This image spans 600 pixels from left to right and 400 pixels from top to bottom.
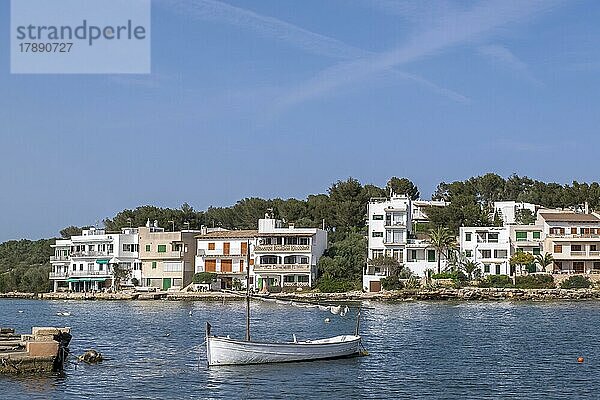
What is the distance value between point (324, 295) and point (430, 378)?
4920cm

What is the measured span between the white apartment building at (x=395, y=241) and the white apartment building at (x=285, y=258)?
5482mm

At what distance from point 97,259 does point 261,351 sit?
2603 inches

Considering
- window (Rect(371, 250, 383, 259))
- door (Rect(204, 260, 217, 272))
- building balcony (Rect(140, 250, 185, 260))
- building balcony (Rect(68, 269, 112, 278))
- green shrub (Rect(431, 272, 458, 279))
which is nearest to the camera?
green shrub (Rect(431, 272, 458, 279))

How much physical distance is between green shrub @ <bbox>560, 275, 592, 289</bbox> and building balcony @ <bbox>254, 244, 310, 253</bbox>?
24276mm

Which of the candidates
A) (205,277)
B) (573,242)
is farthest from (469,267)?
(205,277)

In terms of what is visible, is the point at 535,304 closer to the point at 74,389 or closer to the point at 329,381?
the point at 329,381

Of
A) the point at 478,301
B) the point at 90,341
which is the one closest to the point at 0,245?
the point at 478,301

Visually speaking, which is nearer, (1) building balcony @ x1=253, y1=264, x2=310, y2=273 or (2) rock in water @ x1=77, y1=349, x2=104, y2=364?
(2) rock in water @ x1=77, y1=349, x2=104, y2=364

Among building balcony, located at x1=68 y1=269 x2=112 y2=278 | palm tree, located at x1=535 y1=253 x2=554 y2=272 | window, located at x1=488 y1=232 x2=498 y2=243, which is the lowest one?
building balcony, located at x1=68 y1=269 x2=112 y2=278

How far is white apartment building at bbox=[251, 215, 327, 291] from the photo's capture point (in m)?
90.4

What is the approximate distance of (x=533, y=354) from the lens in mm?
42594

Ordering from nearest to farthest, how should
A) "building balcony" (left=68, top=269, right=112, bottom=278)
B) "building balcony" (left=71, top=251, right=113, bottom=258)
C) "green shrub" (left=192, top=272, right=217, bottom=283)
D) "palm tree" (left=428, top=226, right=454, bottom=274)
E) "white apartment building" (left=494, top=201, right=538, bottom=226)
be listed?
"palm tree" (left=428, top=226, right=454, bottom=274)
"green shrub" (left=192, top=272, right=217, bottom=283)
"white apartment building" (left=494, top=201, right=538, bottom=226)
"building balcony" (left=71, top=251, right=113, bottom=258)
"building balcony" (left=68, top=269, right=112, bottom=278)

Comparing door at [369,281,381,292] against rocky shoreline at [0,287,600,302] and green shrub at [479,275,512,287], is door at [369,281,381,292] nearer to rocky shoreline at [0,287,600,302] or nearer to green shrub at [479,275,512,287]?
rocky shoreline at [0,287,600,302]

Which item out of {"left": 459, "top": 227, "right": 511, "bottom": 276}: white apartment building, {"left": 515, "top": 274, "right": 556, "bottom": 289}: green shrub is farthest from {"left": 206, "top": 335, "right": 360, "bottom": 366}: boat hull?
{"left": 459, "top": 227, "right": 511, "bottom": 276}: white apartment building
